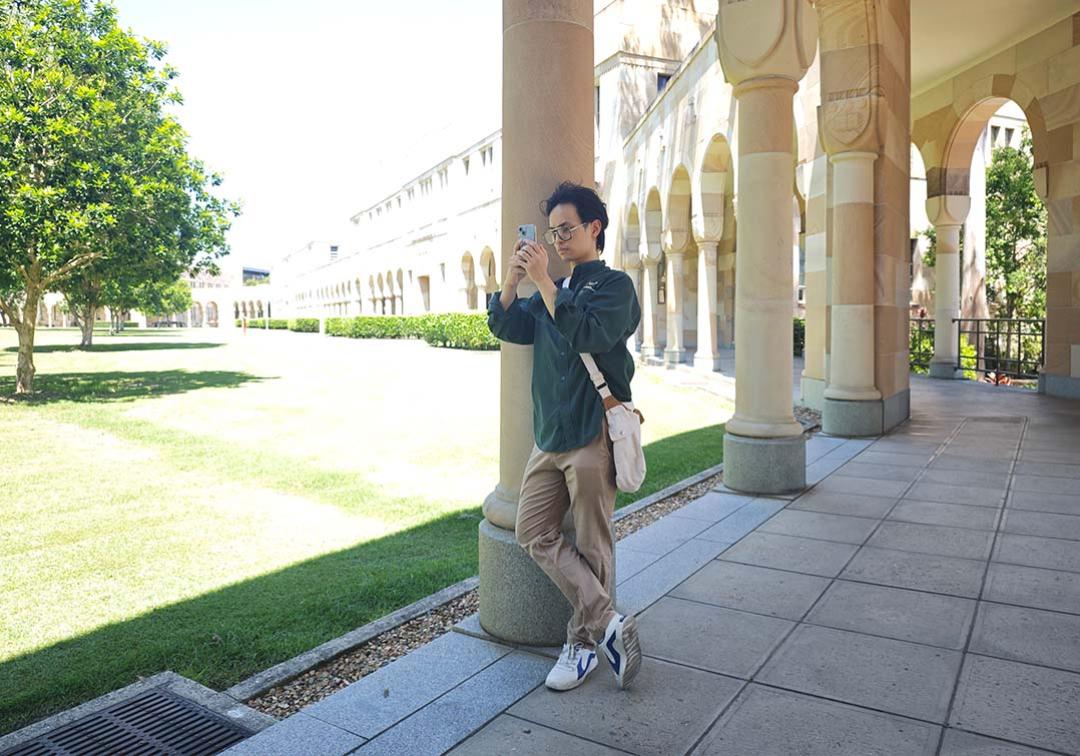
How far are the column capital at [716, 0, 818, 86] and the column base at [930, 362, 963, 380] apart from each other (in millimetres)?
11497

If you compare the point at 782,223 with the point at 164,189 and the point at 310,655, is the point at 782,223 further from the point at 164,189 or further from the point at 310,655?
the point at 164,189

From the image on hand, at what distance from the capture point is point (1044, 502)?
571 centimetres

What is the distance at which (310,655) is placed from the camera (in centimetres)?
359

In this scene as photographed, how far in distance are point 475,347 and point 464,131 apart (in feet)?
70.1

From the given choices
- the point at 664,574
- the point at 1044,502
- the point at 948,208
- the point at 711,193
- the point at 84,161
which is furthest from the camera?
the point at 711,193

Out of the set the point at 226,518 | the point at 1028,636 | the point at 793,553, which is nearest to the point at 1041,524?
the point at 793,553

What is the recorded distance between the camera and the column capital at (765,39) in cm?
619

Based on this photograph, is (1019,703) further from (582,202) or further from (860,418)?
(860,418)

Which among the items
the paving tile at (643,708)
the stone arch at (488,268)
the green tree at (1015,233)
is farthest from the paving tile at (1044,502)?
the stone arch at (488,268)

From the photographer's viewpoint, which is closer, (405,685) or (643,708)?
(643,708)

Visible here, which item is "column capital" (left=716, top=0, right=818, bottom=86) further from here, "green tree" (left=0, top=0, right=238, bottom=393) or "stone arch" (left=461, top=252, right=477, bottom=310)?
"stone arch" (left=461, top=252, right=477, bottom=310)

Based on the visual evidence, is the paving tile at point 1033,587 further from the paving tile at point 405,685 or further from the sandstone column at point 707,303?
the sandstone column at point 707,303

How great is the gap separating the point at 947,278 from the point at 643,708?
15.6 meters

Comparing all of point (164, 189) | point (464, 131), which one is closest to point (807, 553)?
point (164, 189)
